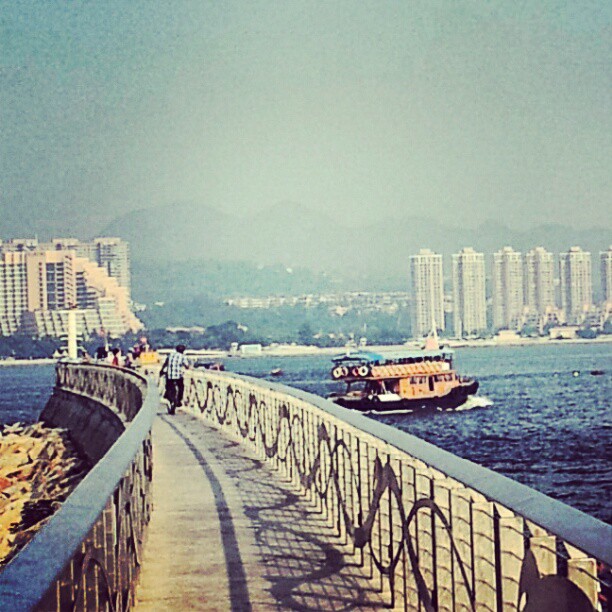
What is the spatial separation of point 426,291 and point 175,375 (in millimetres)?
147696

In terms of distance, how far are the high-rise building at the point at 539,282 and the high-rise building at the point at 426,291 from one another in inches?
489

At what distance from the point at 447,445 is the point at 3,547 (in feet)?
84.8

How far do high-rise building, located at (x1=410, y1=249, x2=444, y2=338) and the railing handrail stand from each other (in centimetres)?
14202

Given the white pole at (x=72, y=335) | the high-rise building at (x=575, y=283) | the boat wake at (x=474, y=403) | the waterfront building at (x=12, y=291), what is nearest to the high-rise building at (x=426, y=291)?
the high-rise building at (x=575, y=283)

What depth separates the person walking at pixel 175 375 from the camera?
1534 centimetres

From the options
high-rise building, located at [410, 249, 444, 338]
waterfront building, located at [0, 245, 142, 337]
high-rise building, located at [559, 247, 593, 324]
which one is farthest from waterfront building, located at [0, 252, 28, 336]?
high-rise building, located at [559, 247, 593, 324]

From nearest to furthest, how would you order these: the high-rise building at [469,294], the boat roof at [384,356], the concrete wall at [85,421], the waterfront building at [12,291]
Answer: the concrete wall at [85,421] → the boat roof at [384,356] → the waterfront building at [12,291] → the high-rise building at [469,294]

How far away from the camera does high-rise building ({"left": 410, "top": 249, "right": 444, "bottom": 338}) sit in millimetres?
151375

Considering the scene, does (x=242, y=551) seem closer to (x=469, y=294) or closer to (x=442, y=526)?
(x=442, y=526)

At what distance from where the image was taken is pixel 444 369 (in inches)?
2124

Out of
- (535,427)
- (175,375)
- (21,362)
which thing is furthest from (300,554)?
(21,362)

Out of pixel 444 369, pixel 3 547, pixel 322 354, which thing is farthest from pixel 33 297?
pixel 3 547

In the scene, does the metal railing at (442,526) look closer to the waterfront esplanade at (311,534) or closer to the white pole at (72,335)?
the waterfront esplanade at (311,534)

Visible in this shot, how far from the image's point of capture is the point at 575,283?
164m
